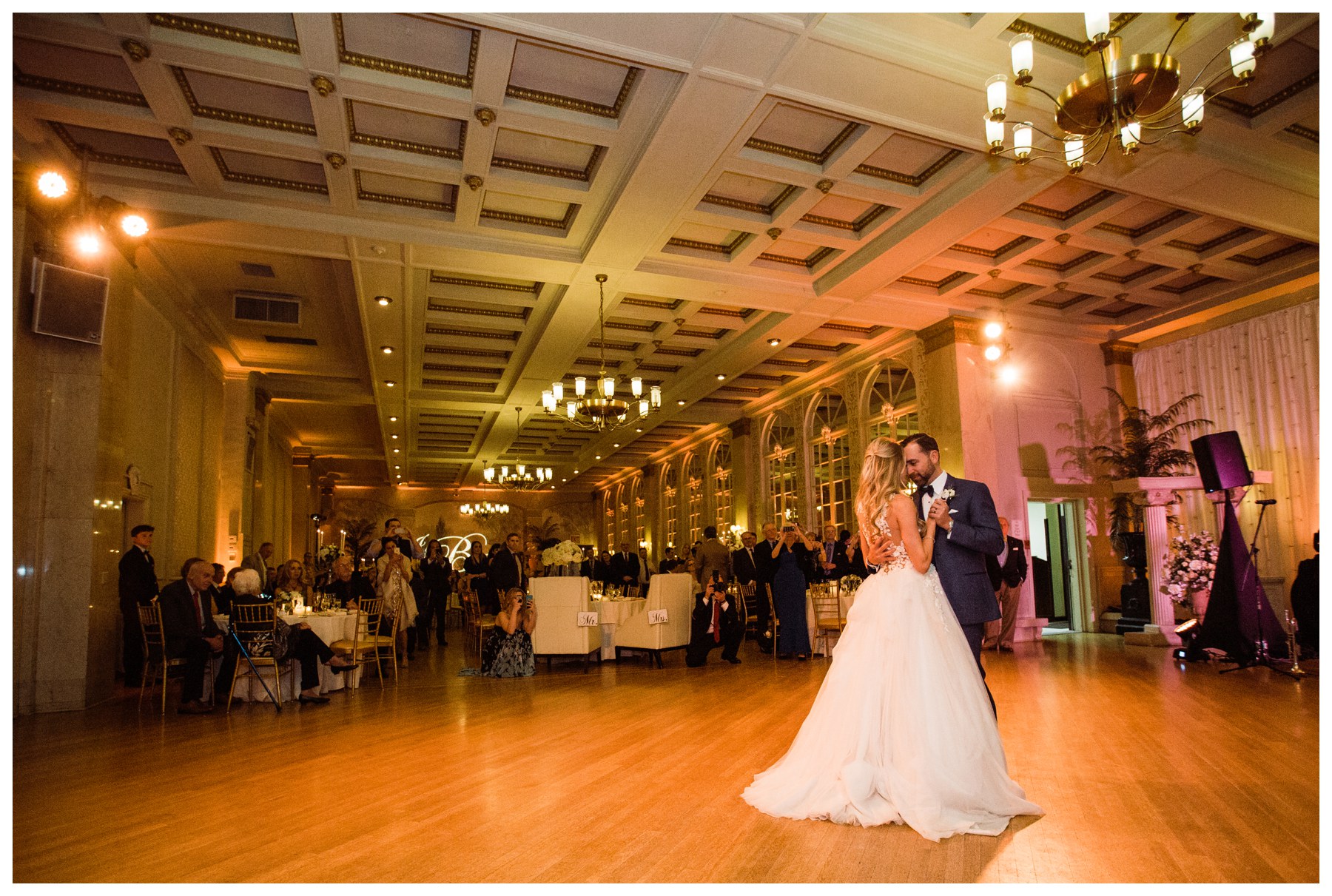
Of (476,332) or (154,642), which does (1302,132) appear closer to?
(476,332)

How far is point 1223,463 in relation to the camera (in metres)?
8.09

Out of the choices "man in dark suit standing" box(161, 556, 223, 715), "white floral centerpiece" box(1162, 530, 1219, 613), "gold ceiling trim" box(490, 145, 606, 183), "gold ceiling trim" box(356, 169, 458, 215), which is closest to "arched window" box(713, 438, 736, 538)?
"white floral centerpiece" box(1162, 530, 1219, 613)

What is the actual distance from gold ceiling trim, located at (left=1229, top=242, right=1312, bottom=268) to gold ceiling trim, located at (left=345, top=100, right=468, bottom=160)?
27.3 ft

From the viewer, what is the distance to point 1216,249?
Result: 9.02m

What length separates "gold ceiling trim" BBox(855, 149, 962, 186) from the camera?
717 centimetres

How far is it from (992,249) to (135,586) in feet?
30.2

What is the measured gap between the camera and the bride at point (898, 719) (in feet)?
11.0

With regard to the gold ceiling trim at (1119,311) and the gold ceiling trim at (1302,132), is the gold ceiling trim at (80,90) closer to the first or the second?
the gold ceiling trim at (1302,132)

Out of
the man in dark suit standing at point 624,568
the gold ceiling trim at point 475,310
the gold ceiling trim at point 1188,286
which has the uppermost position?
the gold ceiling trim at point 475,310

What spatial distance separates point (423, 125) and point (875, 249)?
15.3ft

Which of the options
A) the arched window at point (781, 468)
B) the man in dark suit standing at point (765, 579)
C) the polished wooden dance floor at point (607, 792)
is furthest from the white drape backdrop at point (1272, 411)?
the arched window at point (781, 468)

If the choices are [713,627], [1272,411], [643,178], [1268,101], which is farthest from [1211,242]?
[713,627]

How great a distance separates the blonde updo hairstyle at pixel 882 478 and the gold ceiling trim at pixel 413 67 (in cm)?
374

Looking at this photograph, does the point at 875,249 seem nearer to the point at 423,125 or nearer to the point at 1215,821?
the point at 423,125
